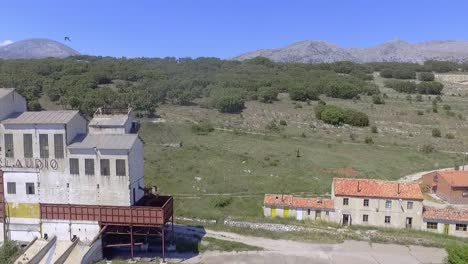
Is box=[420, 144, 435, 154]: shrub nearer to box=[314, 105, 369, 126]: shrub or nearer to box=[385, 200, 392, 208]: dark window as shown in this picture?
box=[314, 105, 369, 126]: shrub

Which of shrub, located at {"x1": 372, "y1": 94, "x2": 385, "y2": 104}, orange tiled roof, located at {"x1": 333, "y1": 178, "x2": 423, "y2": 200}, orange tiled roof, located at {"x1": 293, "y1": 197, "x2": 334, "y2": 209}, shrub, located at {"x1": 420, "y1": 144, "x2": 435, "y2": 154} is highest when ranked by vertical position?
shrub, located at {"x1": 372, "y1": 94, "x2": 385, "y2": 104}

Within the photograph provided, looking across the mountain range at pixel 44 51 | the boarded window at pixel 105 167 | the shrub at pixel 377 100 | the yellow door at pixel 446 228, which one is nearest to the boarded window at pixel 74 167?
the boarded window at pixel 105 167

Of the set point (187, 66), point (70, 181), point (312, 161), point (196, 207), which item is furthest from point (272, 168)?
point (187, 66)

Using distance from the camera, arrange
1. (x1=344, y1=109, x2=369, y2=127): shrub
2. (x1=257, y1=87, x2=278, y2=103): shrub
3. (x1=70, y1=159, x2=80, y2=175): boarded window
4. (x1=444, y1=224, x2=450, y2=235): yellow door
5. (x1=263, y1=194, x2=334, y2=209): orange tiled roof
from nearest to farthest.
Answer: (x1=70, y1=159, x2=80, y2=175): boarded window → (x1=444, y1=224, x2=450, y2=235): yellow door → (x1=263, y1=194, x2=334, y2=209): orange tiled roof → (x1=344, y1=109, x2=369, y2=127): shrub → (x1=257, y1=87, x2=278, y2=103): shrub

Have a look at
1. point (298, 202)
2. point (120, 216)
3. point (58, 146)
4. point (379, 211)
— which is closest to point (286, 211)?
point (298, 202)

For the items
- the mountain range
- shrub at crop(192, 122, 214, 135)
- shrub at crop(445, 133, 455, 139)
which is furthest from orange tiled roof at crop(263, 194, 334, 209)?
the mountain range

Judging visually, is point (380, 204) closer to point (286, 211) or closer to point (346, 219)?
point (346, 219)

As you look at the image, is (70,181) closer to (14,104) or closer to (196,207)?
(14,104)
